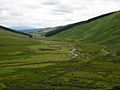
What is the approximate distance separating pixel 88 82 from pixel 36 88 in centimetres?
2058

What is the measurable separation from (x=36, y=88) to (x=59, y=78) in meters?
21.5

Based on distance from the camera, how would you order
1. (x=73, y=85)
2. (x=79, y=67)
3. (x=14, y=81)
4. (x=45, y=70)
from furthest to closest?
(x=79, y=67) → (x=45, y=70) → (x=14, y=81) → (x=73, y=85)

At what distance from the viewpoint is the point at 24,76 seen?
12294 cm

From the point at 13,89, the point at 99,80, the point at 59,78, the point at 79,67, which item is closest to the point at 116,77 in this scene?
the point at 99,80

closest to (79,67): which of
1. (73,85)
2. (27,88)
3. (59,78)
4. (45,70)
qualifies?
(45,70)

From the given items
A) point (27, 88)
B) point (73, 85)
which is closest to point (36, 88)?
point (27, 88)

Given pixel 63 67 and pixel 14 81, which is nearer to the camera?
pixel 14 81

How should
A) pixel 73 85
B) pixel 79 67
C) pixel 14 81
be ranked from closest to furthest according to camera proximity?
pixel 73 85, pixel 14 81, pixel 79 67

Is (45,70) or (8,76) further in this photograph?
(45,70)

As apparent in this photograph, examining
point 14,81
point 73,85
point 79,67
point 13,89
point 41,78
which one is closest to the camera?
point 13,89

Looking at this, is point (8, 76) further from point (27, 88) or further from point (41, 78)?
point (27, 88)

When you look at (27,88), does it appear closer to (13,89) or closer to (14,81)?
(13,89)

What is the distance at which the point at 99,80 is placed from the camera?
113062mm

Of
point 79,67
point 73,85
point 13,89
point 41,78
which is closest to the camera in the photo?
point 13,89
